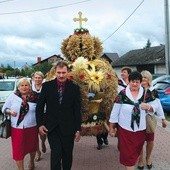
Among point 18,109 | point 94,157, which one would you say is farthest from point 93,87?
point 94,157

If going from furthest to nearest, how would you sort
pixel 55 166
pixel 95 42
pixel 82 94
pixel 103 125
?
pixel 95 42, pixel 103 125, pixel 82 94, pixel 55 166

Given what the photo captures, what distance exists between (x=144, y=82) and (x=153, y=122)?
698 mm

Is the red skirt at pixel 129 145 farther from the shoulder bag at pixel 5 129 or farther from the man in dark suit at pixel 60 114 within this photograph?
the shoulder bag at pixel 5 129

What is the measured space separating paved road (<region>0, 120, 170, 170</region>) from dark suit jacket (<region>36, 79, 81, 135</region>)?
1595mm

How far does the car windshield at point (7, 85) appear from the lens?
1631cm

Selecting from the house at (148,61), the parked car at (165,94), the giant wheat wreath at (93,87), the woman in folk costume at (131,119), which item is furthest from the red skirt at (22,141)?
the house at (148,61)

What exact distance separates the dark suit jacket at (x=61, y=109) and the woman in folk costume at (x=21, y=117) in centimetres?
52

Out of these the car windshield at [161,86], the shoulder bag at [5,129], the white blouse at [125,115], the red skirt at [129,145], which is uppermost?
the car windshield at [161,86]

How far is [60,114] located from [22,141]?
0.98 meters

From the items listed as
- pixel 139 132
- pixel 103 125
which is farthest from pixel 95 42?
pixel 139 132

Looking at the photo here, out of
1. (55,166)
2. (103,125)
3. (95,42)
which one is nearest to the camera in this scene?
(55,166)

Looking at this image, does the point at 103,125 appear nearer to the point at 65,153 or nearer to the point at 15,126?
the point at 65,153

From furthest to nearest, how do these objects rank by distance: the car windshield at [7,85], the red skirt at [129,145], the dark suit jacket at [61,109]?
the car windshield at [7,85] → the red skirt at [129,145] → the dark suit jacket at [61,109]

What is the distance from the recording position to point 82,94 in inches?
230
